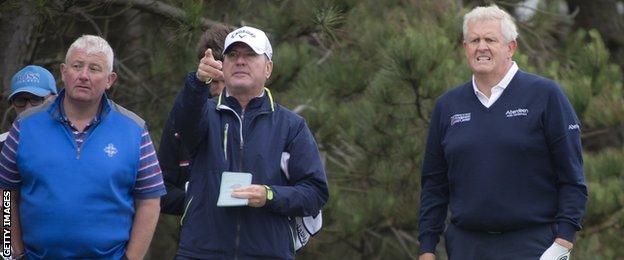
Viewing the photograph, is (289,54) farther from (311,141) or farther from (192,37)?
(311,141)

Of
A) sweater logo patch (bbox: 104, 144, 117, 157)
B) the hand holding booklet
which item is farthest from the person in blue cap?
the hand holding booklet

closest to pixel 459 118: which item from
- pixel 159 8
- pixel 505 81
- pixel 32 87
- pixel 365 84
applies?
pixel 505 81

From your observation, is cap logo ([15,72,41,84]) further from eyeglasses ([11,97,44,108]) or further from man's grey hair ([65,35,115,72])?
man's grey hair ([65,35,115,72])

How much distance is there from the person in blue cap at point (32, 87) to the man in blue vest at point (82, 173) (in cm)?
60

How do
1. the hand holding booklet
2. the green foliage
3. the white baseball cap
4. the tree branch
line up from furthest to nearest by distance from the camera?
the green foliage < the tree branch < the white baseball cap < the hand holding booklet

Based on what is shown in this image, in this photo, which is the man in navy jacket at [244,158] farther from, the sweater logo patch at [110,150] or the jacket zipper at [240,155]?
the sweater logo patch at [110,150]

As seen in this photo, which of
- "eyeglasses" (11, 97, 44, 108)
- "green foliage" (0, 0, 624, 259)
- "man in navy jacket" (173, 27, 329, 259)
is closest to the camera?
"man in navy jacket" (173, 27, 329, 259)

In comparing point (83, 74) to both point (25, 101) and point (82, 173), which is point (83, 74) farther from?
point (25, 101)

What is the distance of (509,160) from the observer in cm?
524

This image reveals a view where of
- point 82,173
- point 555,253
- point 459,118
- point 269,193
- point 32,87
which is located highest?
point 32,87

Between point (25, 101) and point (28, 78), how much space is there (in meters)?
0.13

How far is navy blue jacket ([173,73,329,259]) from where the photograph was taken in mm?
5215

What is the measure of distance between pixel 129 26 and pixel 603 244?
11.6ft

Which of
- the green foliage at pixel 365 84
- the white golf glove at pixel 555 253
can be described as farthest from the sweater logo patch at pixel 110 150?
the green foliage at pixel 365 84
